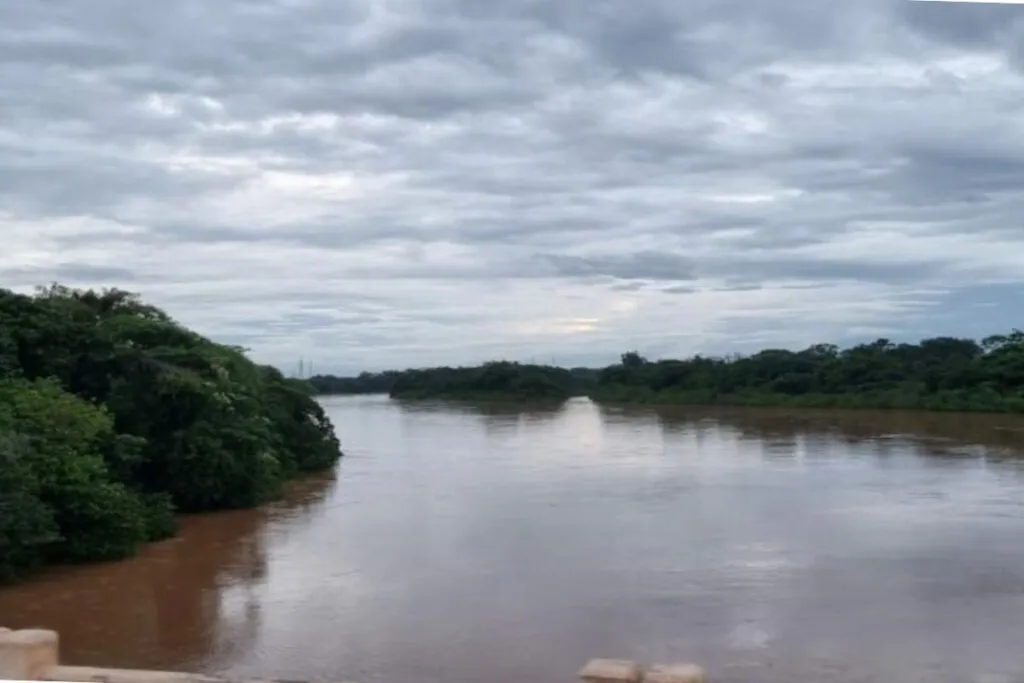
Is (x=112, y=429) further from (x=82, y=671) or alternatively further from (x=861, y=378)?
(x=861, y=378)

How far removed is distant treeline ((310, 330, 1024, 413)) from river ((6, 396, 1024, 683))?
Result: 11467mm

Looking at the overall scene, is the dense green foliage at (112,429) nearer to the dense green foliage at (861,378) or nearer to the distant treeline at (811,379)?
the distant treeline at (811,379)

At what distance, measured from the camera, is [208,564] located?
1260 cm

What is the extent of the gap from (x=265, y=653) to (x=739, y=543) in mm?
6286

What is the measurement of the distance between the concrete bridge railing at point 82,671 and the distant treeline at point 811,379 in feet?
68.9

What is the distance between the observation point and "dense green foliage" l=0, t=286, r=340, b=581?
36.9 ft

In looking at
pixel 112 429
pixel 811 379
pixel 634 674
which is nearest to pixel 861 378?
pixel 811 379

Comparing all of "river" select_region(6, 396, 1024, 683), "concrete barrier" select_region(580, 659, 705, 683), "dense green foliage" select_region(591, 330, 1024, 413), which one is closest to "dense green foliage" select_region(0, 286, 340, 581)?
"river" select_region(6, 396, 1024, 683)

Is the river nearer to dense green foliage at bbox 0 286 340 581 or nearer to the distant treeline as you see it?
dense green foliage at bbox 0 286 340 581

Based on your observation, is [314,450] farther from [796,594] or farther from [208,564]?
[796,594]

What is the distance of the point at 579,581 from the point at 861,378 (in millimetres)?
31530

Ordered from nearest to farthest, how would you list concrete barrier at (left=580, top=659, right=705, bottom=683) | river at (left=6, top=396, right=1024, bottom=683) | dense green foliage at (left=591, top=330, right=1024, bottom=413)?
concrete barrier at (left=580, top=659, right=705, bottom=683), river at (left=6, top=396, right=1024, bottom=683), dense green foliage at (left=591, top=330, right=1024, bottom=413)

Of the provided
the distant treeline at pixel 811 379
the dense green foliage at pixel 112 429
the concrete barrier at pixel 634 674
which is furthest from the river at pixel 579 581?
the distant treeline at pixel 811 379

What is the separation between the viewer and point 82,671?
245 inches
